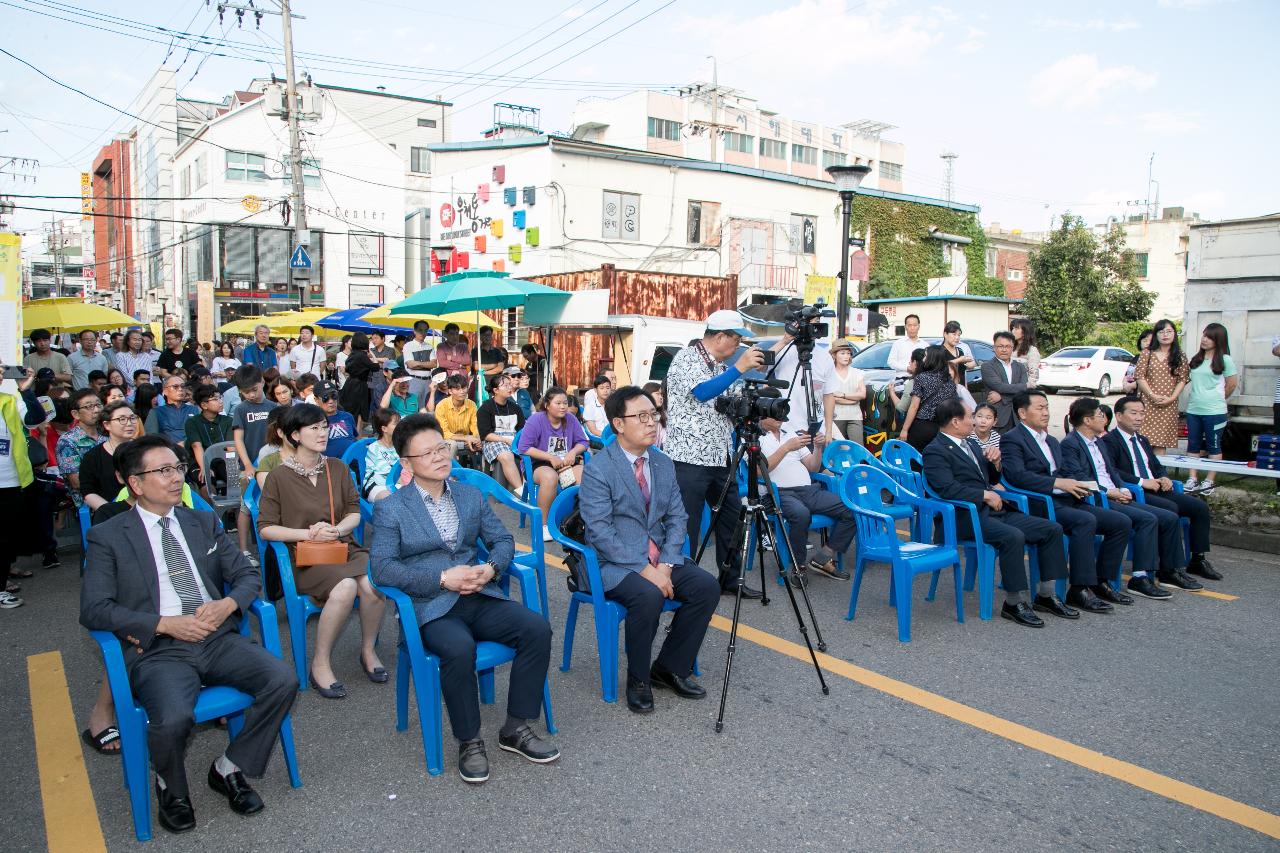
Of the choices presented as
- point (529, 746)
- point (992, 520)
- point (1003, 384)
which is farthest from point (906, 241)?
point (529, 746)

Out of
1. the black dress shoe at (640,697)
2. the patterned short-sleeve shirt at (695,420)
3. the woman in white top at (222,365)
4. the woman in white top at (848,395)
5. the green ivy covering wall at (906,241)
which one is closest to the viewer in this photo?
the black dress shoe at (640,697)

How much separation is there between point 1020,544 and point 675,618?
2426 millimetres

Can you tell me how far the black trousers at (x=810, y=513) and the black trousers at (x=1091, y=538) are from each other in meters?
1.36

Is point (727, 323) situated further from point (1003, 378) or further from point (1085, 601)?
point (1003, 378)

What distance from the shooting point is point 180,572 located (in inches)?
137

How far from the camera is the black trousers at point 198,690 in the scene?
302 cm

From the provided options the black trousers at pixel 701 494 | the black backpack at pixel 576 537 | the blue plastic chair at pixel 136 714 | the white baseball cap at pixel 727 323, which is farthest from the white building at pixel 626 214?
the blue plastic chair at pixel 136 714

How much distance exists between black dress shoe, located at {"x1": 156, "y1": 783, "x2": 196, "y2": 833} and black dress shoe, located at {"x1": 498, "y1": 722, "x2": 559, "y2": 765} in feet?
3.77

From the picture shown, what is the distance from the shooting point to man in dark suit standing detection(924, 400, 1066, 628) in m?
5.36

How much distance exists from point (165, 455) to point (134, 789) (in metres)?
1.25

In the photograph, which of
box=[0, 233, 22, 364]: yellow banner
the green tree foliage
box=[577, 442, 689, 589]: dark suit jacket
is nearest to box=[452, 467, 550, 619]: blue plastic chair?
box=[577, 442, 689, 589]: dark suit jacket

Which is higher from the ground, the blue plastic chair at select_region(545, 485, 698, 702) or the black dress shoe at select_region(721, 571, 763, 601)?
the blue plastic chair at select_region(545, 485, 698, 702)

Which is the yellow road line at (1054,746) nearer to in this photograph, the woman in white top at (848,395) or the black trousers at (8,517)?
the woman in white top at (848,395)

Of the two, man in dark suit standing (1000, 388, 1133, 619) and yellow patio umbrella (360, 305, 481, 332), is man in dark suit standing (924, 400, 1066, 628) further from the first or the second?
yellow patio umbrella (360, 305, 481, 332)
